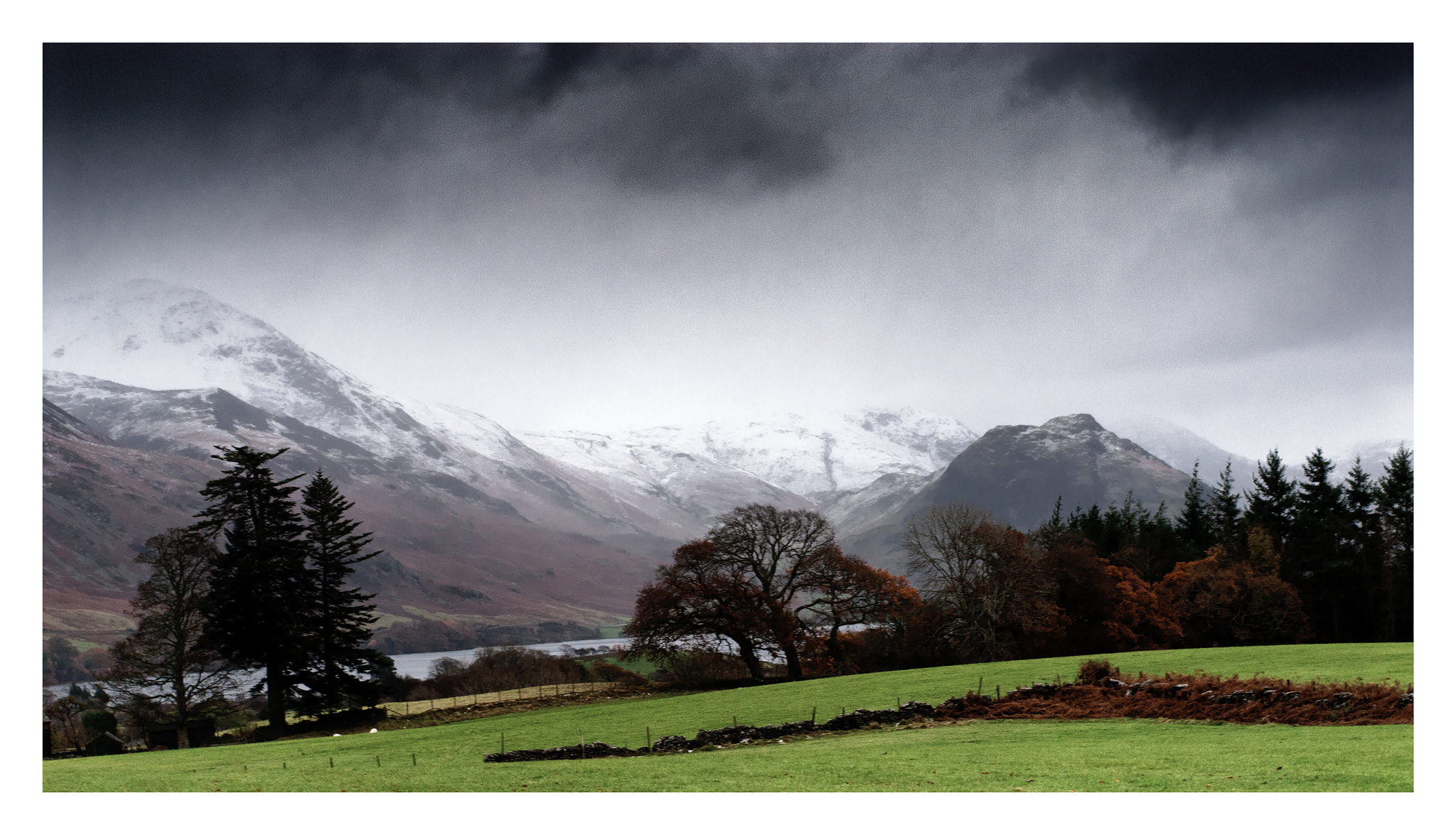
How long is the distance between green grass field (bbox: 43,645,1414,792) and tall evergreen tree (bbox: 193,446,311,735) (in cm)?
821

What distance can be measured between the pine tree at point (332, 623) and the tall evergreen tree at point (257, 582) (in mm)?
932

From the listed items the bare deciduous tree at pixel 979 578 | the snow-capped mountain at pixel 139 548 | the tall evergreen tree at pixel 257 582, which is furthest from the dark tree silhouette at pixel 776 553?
the snow-capped mountain at pixel 139 548

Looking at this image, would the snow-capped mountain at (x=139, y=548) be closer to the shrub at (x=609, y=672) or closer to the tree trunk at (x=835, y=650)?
the shrub at (x=609, y=672)

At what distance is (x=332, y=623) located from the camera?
36.0 m

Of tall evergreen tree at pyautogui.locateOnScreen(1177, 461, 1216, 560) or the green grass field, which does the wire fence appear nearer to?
the green grass field

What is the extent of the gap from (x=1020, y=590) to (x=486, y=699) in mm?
26418

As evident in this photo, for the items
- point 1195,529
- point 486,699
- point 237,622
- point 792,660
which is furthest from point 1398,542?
point 237,622

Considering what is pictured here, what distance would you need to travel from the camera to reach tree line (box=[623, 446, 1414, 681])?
4006cm

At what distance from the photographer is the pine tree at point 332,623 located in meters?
34.1

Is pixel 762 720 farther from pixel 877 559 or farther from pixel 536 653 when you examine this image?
pixel 877 559

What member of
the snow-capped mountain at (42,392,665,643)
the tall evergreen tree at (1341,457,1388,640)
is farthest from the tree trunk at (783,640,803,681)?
the snow-capped mountain at (42,392,665,643)

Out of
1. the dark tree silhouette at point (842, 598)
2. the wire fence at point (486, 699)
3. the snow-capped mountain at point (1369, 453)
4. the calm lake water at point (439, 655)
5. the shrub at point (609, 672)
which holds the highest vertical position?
the snow-capped mountain at point (1369, 453)

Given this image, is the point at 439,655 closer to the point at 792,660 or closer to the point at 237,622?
the point at 792,660
